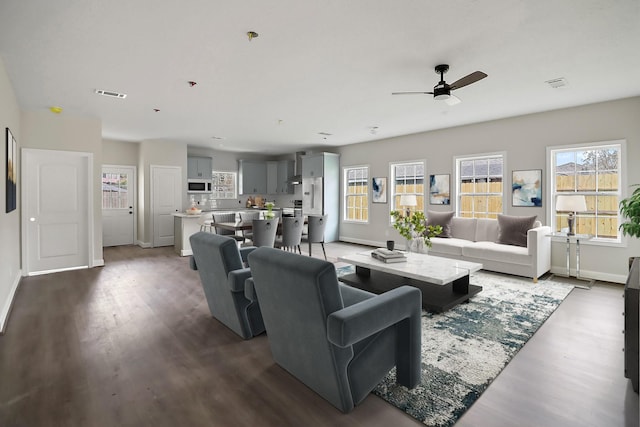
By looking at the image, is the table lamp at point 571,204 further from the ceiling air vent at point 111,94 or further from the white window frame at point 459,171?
the ceiling air vent at point 111,94

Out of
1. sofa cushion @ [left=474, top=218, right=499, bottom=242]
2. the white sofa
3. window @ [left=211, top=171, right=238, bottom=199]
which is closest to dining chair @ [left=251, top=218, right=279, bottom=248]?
the white sofa

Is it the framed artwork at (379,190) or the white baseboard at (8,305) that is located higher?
the framed artwork at (379,190)

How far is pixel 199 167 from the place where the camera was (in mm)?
8594

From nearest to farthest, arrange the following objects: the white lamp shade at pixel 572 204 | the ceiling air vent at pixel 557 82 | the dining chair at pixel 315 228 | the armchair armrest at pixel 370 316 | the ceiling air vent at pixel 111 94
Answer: the armchair armrest at pixel 370 316, the ceiling air vent at pixel 557 82, the ceiling air vent at pixel 111 94, the white lamp shade at pixel 572 204, the dining chair at pixel 315 228

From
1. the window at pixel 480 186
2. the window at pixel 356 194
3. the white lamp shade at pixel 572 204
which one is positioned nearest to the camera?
the white lamp shade at pixel 572 204

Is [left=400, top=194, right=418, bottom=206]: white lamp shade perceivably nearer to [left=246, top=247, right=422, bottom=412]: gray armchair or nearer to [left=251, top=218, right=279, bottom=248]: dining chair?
[left=251, top=218, right=279, bottom=248]: dining chair

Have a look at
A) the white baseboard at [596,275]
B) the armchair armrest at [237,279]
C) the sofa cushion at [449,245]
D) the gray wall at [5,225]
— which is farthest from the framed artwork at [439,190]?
the gray wall at [5,225]

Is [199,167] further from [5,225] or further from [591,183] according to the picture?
[591,183]

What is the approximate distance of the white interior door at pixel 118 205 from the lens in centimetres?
777

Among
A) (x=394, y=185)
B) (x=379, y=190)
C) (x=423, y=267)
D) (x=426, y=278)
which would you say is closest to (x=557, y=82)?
(x=423, y=267)

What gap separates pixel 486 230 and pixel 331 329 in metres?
4.83

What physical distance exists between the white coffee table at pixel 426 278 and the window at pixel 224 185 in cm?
626

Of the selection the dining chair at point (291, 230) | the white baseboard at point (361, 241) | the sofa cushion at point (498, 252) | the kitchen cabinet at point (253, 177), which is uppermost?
the kitchen cabinet at point (253, 177)

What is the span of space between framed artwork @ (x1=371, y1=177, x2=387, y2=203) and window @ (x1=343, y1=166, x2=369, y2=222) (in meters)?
0.22
